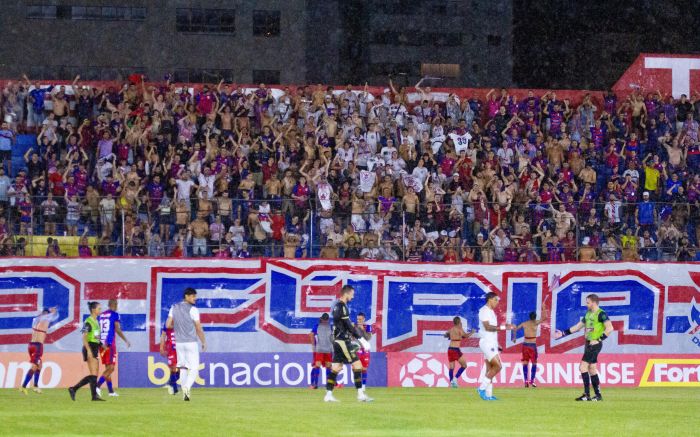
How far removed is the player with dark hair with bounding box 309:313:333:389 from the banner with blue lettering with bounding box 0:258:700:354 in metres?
2.38

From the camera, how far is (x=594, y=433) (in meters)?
17.5

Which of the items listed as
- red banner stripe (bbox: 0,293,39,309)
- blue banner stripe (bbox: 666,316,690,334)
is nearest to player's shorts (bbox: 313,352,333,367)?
red banner stripe (bbox: 0,293,39,309)

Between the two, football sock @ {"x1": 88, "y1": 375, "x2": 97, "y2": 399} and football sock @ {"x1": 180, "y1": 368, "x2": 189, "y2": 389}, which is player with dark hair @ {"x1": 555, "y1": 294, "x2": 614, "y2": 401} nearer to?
football sock @ {"x1": 180, "y1": 368, "x2": 189, "y2": 389}

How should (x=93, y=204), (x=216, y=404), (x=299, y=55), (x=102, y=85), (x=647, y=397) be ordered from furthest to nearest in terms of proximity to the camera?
(x=299, y=55) < (x=102, y=85) < (x=93, y=204) < (x=647, y=397) < (x=216, y=404)

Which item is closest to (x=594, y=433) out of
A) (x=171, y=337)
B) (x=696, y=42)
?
(x=171, y=337)

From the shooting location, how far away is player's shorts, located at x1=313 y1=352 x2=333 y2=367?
3136cm

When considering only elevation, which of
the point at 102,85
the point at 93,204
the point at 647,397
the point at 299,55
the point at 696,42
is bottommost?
the point at 647,397

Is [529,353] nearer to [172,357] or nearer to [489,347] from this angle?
[489,347]

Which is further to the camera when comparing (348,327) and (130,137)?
(130,137)

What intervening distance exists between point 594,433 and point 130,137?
22097 millimetres

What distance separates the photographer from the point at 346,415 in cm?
2033

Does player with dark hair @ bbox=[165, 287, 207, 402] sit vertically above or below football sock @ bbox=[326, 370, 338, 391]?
above

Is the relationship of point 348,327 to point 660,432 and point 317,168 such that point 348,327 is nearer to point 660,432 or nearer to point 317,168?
point 660,432

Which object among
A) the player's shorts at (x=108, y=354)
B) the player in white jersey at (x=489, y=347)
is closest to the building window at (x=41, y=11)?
the player's shorts at (x=108, y=354)
